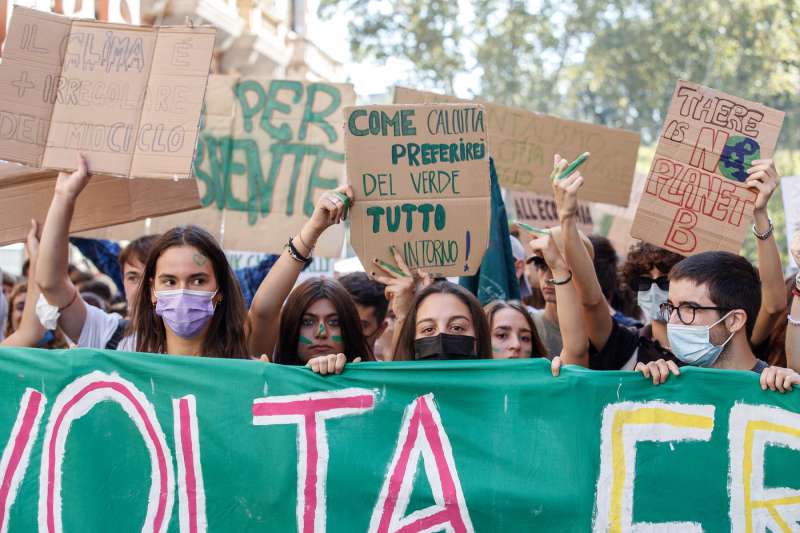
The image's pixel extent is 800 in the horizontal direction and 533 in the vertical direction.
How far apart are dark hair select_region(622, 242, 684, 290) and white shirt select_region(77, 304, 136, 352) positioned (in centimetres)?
205

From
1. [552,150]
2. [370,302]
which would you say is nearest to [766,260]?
[370,302]

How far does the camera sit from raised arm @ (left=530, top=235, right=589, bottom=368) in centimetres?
407

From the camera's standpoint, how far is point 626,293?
19.0ft

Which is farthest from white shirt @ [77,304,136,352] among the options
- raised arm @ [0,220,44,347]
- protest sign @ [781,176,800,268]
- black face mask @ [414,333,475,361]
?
protest sign @ [781,176,800,268]

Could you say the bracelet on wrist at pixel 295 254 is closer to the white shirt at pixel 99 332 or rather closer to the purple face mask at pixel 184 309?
the purple face mask at pixel 184 309

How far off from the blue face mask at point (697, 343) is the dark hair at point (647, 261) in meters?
1.10

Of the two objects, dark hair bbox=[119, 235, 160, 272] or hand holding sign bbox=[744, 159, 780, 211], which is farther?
dark hair bbox=[119, 235, 160, 272]

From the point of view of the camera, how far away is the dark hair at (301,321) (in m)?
4.46

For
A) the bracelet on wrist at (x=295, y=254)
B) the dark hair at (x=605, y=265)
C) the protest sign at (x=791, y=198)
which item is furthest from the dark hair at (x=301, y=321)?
the protest sign at (x=791, y=198)

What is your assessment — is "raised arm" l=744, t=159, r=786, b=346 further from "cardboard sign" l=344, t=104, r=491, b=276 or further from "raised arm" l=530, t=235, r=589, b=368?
"cardboard sign" l=344, t=104, r=491, b=276

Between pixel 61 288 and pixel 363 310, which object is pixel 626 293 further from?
pixel 61 288

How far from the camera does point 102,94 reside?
4598mm

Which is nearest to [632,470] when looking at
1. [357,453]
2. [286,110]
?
[357,453]

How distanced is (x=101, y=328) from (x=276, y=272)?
75 cm
